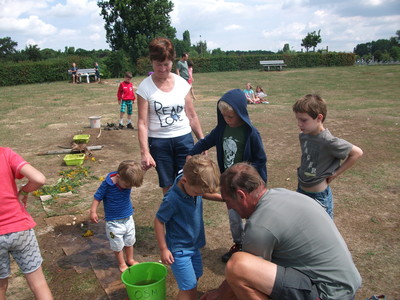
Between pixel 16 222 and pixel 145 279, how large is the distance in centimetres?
110

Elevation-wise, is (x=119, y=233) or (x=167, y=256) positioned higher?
(x=167, y=256)

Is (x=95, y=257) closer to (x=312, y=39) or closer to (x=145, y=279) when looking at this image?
(x=145, y=279)

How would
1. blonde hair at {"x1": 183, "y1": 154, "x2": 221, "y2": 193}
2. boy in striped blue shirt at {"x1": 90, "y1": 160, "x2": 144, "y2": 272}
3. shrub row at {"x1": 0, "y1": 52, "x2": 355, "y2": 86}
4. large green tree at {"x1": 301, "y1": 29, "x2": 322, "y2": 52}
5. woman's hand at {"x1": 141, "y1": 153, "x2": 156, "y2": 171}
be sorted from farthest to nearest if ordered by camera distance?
1. large green tree at {"x1": 301, "y1": 29, "x2": 322, "y2": 52}
2. shrub row at {"x1": 0, "y1": 52, "x2": 355, "y2": 86}
3. woman's hand at {"x1": 141, "y1": 153, "x2": 156, "y2": 171}
4. boy in striped blue shirt at {"x1": 90, "y1": 160, "x2": 144, "y2": 272}
5. blonde hair at {"x1": 183, "y1": 154, "x2": 221, "y2": 193}

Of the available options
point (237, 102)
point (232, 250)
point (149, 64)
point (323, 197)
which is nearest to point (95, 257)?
point (232, 250)

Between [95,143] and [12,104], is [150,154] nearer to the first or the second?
[95,143]

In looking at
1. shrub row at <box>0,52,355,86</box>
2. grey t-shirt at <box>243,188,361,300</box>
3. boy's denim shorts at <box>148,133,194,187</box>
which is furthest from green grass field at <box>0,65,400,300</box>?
shrub row at <box>0,52,355,86</box>

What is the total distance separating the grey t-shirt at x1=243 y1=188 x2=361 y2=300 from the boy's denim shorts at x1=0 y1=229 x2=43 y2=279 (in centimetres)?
154

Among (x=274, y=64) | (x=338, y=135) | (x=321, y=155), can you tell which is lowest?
(x=338, y=135)

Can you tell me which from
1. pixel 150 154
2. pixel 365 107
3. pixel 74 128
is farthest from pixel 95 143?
pixel 365 107

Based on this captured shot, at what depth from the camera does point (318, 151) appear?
299 centimetres

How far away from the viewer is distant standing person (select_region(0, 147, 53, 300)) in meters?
2.39

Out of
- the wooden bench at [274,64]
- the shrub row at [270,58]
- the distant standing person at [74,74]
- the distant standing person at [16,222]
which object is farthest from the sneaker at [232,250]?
the wooden bench at [274,64]

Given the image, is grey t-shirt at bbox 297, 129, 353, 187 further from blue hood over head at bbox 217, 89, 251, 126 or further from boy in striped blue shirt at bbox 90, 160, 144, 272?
boy in striped blue shirt at bbox 90, 160, 144, 272

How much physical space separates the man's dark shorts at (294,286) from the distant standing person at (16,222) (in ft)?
5.63
